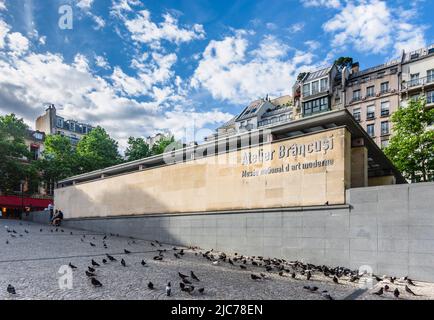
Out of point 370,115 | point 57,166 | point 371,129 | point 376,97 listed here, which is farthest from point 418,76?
point 57,166

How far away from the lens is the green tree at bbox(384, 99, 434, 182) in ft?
91.4

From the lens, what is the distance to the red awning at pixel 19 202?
41.3m

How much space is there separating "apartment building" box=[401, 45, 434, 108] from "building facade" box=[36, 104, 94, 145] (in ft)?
200

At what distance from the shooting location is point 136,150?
44.3m

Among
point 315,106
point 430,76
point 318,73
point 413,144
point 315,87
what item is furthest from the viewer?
point 318,73

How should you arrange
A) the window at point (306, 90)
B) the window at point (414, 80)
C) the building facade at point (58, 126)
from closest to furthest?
the window at point (414, 80) → the window at point (306, 90) → the building facade at point (58, 126)

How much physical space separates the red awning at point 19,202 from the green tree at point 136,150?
46.8 ft

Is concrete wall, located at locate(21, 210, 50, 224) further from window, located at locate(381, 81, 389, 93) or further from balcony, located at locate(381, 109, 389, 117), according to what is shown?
window, located at locate(381, 81, 389, 93)

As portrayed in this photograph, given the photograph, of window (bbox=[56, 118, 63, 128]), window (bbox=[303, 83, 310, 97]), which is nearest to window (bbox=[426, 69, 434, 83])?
window (bbox=[303, 83, 310, 97])

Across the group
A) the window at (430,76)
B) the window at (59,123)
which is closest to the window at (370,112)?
the window at (430,76)

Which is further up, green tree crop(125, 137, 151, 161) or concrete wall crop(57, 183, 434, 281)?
green tree crop(125, 137, 151, 161)

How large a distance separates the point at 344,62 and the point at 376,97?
12.4 meters

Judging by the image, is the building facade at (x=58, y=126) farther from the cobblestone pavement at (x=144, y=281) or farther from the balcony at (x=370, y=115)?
the cobblestone pavement at (x=144, y=281)

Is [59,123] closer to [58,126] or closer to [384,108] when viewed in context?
[58,126]
